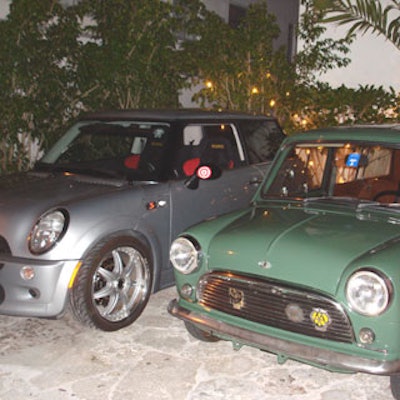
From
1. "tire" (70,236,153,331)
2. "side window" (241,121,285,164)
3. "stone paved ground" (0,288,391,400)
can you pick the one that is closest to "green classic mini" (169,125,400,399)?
"stone paved ground" (0,288,391,400)

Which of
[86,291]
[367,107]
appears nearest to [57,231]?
[86,291]

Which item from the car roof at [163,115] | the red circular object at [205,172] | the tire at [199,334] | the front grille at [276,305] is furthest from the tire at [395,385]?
the car roof at [163,115]

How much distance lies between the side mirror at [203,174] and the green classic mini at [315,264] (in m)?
0.44

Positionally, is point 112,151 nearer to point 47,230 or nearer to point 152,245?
point 152,245

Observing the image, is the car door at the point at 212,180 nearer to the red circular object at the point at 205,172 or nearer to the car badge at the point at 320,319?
the red circular object at the point at 205,172

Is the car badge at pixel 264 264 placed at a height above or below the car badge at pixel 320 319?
above

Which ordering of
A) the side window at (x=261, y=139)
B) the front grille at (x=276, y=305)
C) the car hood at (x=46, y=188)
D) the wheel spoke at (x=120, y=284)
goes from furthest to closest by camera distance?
the side window at (x=261, y=139)
the wheel spoke at (x=120, y=284)
the car hood at (x=46, y=188)
the front grille at (x=276, y=305)

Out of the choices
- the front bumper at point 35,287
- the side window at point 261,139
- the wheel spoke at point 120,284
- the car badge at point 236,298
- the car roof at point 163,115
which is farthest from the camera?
the side window at point 261,139

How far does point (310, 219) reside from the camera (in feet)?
12.8

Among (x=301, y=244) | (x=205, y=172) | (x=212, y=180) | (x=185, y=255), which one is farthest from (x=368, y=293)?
(x=212, y=180)

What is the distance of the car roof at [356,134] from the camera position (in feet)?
13.5

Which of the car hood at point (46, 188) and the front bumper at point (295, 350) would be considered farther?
the car hood at point (46, 188)

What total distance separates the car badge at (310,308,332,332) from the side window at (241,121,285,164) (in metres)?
2.88

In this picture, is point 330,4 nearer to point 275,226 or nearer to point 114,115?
point 114,115
